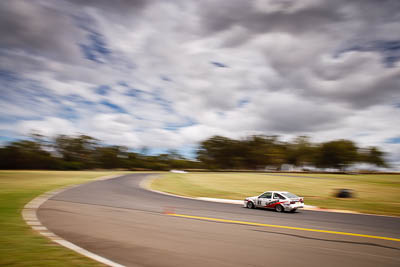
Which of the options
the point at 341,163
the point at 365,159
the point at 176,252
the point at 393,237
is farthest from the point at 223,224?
the point at 365,159

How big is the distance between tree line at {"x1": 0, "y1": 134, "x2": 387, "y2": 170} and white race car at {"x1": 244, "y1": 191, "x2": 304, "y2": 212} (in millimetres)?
92101

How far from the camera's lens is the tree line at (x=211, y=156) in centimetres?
9762

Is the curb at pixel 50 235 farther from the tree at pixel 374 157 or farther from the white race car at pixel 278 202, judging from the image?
the tree at pixel 374 157

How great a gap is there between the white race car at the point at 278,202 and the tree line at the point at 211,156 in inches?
3626

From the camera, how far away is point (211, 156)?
115750 mm

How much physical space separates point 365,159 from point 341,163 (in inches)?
825

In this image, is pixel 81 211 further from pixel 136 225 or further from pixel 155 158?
pixel 155 158

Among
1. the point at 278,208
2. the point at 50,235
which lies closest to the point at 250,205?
the point at 278,208

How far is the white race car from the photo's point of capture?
13789mm

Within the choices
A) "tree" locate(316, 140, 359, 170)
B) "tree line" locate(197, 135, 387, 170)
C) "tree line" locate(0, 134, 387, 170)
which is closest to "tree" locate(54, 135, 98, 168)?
"tree line" locate(0, 134, 387, 170)

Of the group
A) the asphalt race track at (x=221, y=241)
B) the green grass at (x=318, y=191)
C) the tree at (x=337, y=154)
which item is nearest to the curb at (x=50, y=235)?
the asphalt race track at (x=221, y=241)

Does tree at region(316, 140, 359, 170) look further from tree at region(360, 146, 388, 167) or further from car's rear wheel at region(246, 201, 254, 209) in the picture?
car's rear wheel at region(246, 201, 254, 209)

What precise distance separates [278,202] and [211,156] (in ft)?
334

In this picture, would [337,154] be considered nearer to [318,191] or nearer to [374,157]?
[374,157]
